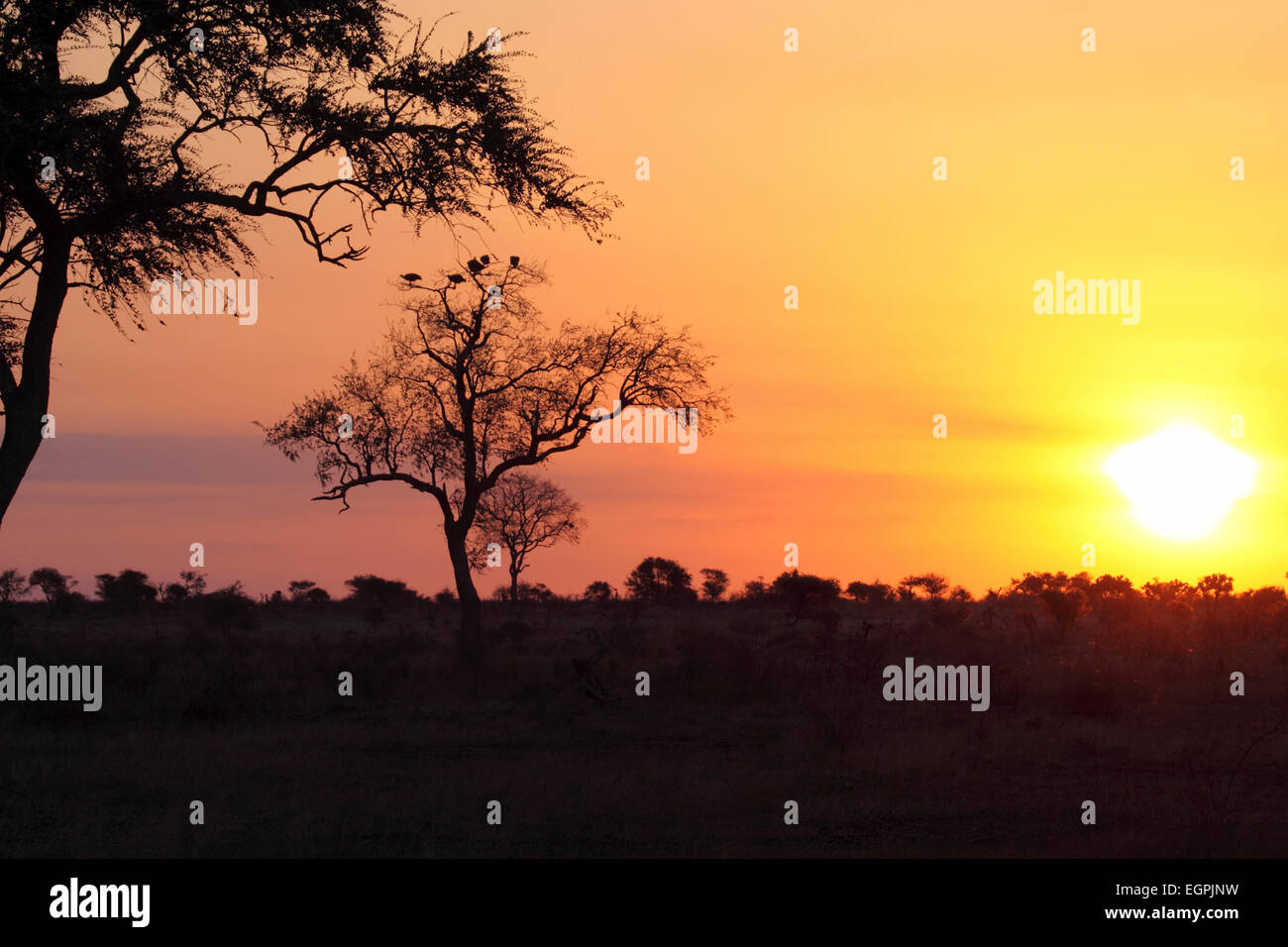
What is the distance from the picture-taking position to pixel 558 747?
1808 cm

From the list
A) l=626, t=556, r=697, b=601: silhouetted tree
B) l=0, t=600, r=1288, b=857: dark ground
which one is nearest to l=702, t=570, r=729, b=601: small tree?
l=626, t=556, r=697, b=601: silhouetted tree

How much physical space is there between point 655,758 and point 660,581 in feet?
185

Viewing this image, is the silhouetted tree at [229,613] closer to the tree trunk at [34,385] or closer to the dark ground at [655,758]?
the dark ground at [655,758]

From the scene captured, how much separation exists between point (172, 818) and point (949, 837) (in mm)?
8215

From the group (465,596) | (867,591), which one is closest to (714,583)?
(867,591)

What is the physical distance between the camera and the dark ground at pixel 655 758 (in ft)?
40.3

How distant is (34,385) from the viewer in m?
12.7

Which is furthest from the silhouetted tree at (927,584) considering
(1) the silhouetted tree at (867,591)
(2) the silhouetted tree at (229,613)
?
(2) the silhouetted tree at (229,613)

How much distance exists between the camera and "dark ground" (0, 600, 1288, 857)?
12273 millimetres
